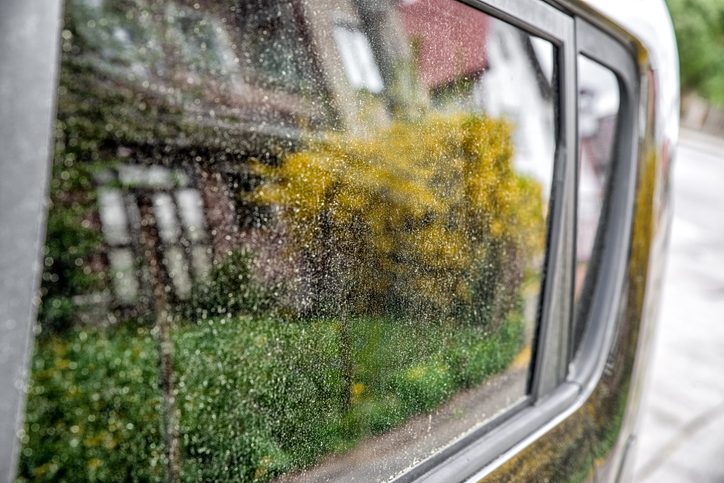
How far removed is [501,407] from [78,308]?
97cm

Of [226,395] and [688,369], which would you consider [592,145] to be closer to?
[226,395]

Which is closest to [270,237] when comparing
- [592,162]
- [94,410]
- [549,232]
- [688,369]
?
[94,410]

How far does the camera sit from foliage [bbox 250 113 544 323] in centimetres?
86

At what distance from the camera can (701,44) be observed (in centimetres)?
2434

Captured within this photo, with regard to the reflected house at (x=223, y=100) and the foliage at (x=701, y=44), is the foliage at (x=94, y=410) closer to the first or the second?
the reflected house at (x=223, y=100)

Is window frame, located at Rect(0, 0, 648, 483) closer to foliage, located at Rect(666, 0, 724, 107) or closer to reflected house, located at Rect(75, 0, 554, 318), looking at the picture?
reflected house, located at Rect(75, 0, 554, 318)

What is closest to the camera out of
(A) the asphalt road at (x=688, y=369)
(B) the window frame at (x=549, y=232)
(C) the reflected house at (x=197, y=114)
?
(B) the window frame at (x=549, y=232)

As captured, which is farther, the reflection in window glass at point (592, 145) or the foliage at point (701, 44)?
the foliage at point (701, 44)

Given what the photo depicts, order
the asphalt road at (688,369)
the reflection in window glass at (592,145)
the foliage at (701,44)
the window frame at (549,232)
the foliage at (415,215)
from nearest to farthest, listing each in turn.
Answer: the window frame at (549,232) → the foliage at (415,215) → the reflection in window glass at (592,145) → the asphalt road at (688,369) → the foliage at (701,44)

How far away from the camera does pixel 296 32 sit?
0.80 m

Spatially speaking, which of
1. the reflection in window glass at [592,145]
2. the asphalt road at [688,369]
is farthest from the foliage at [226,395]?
the asphalt road at [688,369]

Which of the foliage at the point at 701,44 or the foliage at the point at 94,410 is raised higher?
the foliage at the point at 701,44

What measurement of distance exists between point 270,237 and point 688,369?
17.1 ft

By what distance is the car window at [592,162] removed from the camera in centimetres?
154
